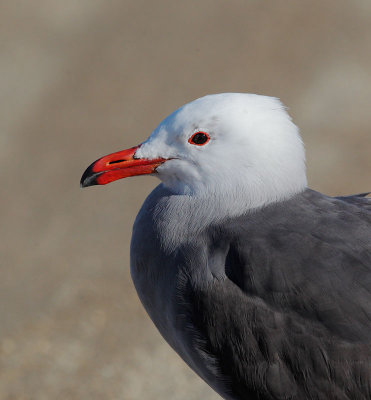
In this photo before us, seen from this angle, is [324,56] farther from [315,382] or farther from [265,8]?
[315,382]

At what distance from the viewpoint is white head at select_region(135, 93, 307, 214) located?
3.03m

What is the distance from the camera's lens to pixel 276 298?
2.85m

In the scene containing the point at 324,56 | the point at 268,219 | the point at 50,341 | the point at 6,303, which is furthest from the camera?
the point at 324,56

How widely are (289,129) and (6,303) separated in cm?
317

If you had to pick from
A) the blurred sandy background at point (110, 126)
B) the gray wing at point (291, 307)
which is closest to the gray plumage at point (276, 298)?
the gray wing at point (291, 307)

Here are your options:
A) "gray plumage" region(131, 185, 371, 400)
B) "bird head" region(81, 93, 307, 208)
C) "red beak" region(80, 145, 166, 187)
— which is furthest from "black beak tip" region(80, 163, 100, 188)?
"gray plumage" region(131, 185, 371, 400)

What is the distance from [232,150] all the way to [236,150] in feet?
0.05

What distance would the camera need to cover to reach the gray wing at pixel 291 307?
9.18 feet

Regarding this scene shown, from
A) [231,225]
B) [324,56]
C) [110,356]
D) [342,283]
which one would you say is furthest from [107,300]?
[324,56]

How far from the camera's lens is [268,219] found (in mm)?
3041

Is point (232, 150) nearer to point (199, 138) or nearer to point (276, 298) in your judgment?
point (199, 138)

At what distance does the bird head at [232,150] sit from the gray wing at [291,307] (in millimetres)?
167

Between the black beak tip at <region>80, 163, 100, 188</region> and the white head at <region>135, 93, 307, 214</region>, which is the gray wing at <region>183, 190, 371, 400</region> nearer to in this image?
the white head at <region>135, 93, 307, 214</region>

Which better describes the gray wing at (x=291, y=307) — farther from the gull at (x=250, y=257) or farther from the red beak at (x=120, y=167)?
the red beak at (x=120, y=167)
